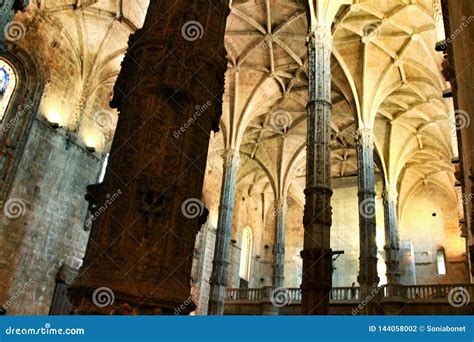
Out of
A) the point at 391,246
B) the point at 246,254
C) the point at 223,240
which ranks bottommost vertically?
the point at 223,240

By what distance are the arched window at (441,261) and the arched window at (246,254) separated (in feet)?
40.7

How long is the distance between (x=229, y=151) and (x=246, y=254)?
10.2 metres

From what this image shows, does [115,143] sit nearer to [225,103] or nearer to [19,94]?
[19,94]

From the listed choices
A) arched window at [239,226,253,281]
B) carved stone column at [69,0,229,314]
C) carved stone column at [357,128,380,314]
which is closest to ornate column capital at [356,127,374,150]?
carved stone column at [357,128,380,314]

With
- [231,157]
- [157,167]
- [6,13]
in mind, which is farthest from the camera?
[231,157]

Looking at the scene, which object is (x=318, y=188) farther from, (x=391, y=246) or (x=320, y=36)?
(x=391, y=246)

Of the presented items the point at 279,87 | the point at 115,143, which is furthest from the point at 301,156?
the point at 115,143

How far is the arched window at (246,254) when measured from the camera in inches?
1125

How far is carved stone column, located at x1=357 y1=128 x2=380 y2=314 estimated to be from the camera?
53.0 ft

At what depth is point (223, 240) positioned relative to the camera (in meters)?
19.5

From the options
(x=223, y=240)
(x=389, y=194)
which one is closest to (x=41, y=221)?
(x=223, y=240)

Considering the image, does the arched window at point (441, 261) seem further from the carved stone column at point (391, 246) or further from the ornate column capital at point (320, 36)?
the ornate column capital at point (320, 36)

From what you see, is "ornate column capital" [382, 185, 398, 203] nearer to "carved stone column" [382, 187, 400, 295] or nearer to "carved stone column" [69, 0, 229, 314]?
"carved stone column" [382, 187, 400, 295]

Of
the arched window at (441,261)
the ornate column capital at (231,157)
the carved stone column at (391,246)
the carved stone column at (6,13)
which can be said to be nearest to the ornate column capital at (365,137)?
the carved stone column at (391,246)
